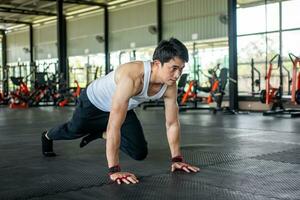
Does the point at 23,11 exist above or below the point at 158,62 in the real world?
above

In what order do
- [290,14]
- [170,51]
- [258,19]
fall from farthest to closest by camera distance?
[258,19] → [290,14] → [170,51]

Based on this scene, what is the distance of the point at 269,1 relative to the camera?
10102 mm

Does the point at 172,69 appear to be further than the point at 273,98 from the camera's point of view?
No

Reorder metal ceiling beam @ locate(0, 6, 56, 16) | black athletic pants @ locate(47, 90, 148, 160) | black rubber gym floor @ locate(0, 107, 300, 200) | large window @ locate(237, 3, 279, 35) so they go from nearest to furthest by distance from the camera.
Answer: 1. black rubber gym floor @ locate(0, 107, 300, 200)
2. black athletic pants @ locate(47, 90, 148, 160)
3. large window @ locate(237, 3, 279, 35)
4. metal ceiling beam @ locate(0, 6, 56, 16)

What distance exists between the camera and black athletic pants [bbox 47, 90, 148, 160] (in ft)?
9.54

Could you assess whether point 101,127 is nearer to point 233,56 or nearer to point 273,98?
point 273,98

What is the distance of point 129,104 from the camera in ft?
8.88

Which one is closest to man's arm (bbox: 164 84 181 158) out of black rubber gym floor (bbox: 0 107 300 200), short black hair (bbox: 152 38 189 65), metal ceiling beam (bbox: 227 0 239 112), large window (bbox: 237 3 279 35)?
black rubber gym floor (bbox: 0 107 300 200)

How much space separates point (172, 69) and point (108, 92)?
0.57 meters

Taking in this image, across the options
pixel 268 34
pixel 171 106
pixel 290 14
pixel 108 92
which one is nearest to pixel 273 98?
pixel 268 34

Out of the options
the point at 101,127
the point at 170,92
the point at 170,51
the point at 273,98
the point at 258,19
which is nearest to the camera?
the point at 170,51

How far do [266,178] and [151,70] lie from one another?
1.00 m

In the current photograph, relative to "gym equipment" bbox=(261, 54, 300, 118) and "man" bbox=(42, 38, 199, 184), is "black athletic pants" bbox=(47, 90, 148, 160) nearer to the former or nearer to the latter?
"man" bbox=(42, 38, 199, 184)

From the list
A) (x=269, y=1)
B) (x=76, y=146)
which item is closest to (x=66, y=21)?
(x=269, y=1)
